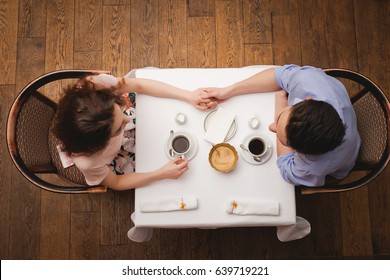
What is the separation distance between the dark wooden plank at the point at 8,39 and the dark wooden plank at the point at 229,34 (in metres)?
1.29

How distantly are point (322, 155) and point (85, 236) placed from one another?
1.45 meters

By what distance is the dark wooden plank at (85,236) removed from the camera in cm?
199

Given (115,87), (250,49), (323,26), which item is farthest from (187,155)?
(323,26)

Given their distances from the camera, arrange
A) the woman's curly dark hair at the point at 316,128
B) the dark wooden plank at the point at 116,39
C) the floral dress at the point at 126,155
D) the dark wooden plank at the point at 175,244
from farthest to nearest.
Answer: the dark wooden plank at the point at 116,39
the dark wooden plank at the point at 175,244
the floral dress at the point at 126,155
the woman's curly dark hair at the point at 316,128

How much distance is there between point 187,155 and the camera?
1.33m

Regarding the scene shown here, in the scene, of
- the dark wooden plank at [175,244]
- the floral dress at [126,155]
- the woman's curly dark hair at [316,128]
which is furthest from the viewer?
the dark wooden plank at [175,244]

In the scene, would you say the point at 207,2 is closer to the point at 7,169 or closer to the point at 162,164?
the point at 162,164

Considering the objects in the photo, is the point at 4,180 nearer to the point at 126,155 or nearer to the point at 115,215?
the point at 115,215

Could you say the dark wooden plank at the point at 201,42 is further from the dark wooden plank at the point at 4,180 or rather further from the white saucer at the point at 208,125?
the dark wooden plank at the point at 4,180

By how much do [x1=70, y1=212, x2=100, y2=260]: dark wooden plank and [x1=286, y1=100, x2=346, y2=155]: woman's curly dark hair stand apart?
4.43ft

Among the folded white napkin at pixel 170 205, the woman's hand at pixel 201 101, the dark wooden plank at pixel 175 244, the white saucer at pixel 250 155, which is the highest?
the woman's hand at pixel 201 101

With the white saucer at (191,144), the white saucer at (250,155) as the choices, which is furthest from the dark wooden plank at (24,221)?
the white saucer at (250,155)

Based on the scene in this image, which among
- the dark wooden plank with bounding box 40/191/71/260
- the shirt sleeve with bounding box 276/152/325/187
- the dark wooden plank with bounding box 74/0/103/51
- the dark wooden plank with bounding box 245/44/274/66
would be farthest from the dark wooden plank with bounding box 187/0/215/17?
the dark wooden plank with bounding box 40/191/71/260
